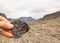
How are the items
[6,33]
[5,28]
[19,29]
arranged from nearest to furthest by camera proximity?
1. [5,28]
2. [6,33]
3. [19,29]

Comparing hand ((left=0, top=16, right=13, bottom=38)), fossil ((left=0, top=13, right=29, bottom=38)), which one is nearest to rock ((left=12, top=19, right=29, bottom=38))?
fossil ((left=0, top=13, right=29, bottom=38))

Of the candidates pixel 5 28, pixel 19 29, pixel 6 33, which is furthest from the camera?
pixel 19 29

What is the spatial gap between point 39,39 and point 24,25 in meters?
1.04

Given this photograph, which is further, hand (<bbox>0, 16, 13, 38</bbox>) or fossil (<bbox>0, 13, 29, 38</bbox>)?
fossil (<bbox>0, 13, 29, 38</bbox>)

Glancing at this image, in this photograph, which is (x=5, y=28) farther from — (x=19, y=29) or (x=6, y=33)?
(x=19, y=29)

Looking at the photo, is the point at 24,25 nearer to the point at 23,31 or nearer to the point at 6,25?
the point at 23,31

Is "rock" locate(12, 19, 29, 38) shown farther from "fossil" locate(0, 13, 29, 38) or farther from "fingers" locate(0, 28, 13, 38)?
"fingers" locate(0, 28, 13, 38)

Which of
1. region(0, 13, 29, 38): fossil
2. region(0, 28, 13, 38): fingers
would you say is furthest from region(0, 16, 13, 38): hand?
region(0, 13, 29, 38): fossil

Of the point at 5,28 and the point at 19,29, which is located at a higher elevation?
the point at 5,28

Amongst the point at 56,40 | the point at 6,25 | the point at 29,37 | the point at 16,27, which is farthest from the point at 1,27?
the point at 56,40

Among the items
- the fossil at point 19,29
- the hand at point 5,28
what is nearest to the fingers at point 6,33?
the hand at point 5,28

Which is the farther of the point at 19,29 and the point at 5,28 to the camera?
the point at 19,29

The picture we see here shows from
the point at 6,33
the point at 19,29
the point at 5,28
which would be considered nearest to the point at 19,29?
the point at 19,29

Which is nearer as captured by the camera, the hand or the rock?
the hand
